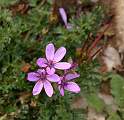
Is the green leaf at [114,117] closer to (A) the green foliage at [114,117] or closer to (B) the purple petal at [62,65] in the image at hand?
(A) the green foliage at [114,117]

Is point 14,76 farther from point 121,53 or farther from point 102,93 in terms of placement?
point 121,53

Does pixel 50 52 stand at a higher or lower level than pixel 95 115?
higher

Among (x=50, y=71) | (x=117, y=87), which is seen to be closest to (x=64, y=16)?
(x=117, y=87)

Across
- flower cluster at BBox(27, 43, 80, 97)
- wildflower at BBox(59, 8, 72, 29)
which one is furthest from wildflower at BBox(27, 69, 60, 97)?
wildflower at BBox(59, 8, 72, 29)

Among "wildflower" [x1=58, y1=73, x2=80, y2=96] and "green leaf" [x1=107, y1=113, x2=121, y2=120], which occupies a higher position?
"wildflower" [x1=58, y1=73, x2=80, y2=96]

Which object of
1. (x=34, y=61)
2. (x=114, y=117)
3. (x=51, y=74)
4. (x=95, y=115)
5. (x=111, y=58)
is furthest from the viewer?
(x=111, y=58)

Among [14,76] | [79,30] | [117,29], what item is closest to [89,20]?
[79,30]

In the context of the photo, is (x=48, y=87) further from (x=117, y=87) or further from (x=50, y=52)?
(x=117, y=87)

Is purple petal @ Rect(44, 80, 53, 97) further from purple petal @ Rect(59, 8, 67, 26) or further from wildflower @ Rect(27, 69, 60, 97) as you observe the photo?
purple petal @ Rect(59, 8, 67, 26)
